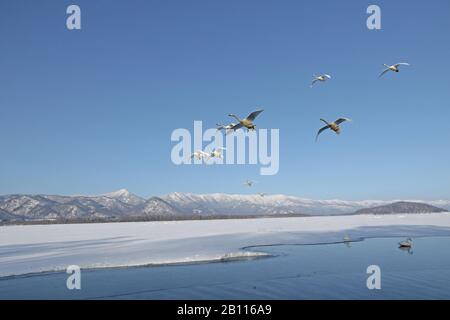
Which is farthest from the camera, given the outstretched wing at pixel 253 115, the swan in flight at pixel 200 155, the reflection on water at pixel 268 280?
the swan in flight at pixel 200 155

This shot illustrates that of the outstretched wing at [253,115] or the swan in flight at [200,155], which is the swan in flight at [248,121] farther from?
the swan in flight at [200,155]

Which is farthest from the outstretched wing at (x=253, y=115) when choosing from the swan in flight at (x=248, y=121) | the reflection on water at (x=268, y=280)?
the reflection on water at (x=268, y=280)

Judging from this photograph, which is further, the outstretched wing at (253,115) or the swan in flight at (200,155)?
the swan in flight at (200,155)

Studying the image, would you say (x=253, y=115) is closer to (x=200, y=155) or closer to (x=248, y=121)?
(x=248, y=121)

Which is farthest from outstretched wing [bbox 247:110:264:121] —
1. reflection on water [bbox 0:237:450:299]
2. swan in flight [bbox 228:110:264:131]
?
reflection on water [bbox 0:237:450:299]

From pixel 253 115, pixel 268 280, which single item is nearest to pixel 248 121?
pixel 253 115

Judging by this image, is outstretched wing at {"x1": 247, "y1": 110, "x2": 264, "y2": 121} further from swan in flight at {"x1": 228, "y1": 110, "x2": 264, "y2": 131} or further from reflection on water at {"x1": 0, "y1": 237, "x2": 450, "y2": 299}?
reflection on water at {"x1": 0, "y1": 237, "x2": 450, "y2": 299}
